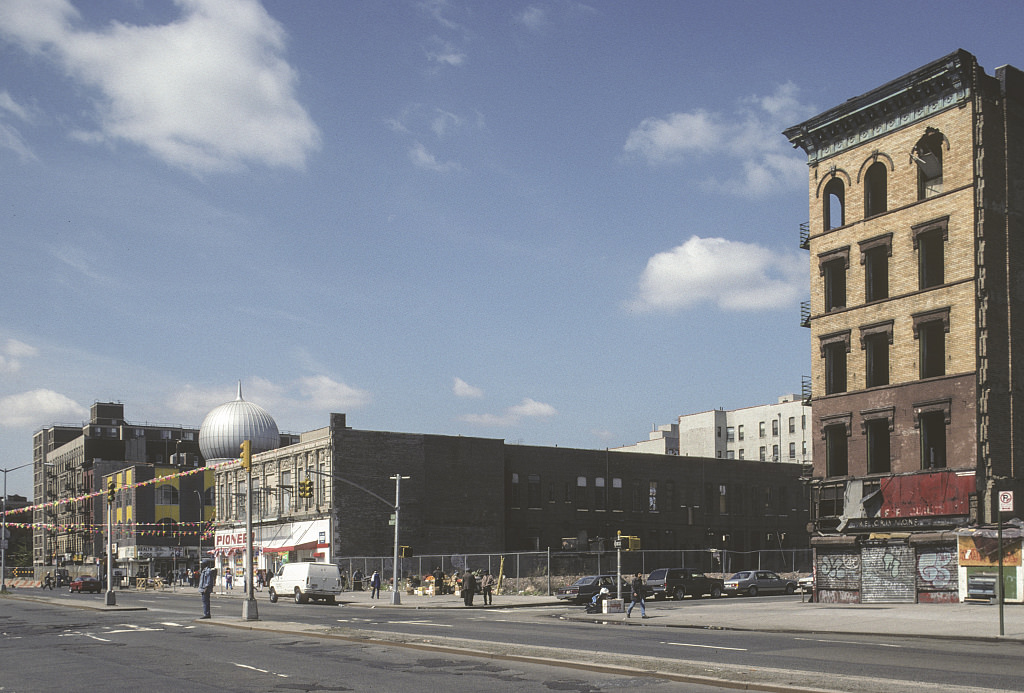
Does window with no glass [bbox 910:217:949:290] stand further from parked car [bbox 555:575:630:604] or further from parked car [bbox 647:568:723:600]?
parked car [bbox 647:568:723:600]

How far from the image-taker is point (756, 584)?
59375mm

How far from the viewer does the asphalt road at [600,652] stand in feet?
55.1

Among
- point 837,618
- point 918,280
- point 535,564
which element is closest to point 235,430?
point 535,564

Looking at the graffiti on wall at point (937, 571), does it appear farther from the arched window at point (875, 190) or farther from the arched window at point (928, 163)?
the arched window at point (875, 190)

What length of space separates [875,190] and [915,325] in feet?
26.9

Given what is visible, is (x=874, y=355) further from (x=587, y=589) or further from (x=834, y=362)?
(x=587, y=589)

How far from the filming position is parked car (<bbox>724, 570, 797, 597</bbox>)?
59.0 metres

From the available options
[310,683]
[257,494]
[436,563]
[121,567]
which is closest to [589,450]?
[436,563]

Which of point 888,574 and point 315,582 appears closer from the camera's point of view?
point 888,574

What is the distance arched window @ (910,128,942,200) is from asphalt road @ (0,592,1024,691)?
2381cm

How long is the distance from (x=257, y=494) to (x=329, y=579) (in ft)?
114

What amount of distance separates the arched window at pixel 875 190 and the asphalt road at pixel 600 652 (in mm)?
24743

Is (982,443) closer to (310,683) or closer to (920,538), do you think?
(920,538)

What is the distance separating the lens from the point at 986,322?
43188 millimetres
